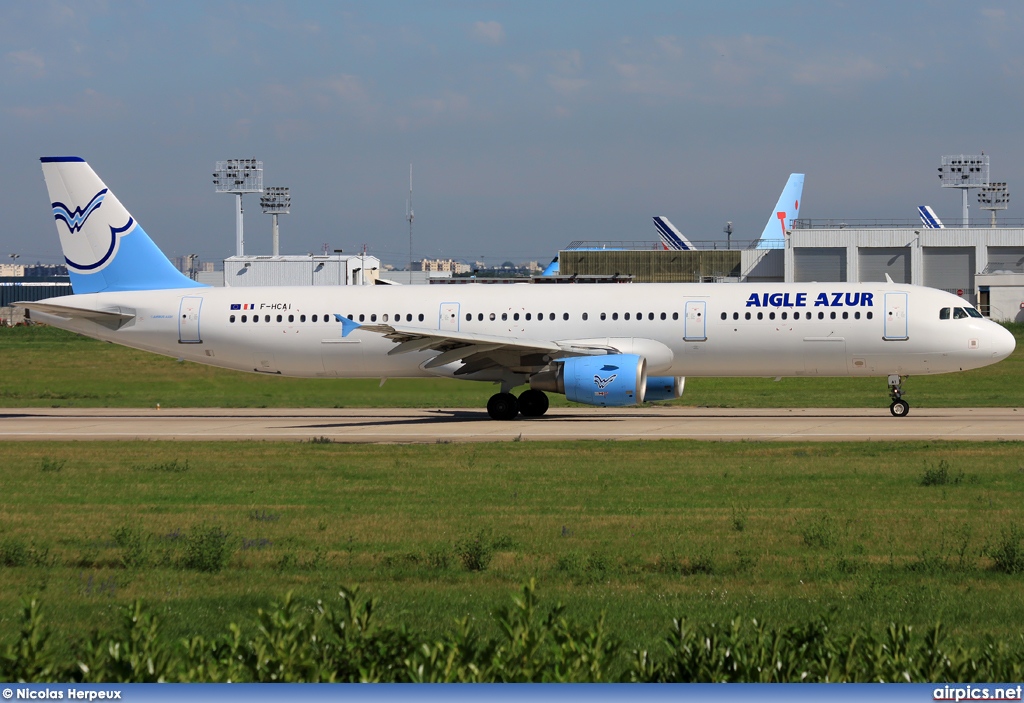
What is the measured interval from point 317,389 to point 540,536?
22529mm

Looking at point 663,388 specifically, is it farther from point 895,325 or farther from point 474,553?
point 474,553

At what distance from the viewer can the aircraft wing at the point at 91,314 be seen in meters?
34.2

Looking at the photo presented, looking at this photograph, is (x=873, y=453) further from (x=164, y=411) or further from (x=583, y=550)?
(x=164, y=411)

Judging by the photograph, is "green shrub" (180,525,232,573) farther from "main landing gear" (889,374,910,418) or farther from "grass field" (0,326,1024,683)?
"main landing gear" (889,374,910,418)

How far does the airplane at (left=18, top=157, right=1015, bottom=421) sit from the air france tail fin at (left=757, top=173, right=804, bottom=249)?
229 ft

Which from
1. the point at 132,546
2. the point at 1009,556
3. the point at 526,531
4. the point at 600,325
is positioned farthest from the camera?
the point at 600,325

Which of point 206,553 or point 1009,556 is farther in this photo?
point 206,553

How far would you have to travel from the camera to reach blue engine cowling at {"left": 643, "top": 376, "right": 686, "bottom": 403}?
3347 centimetres

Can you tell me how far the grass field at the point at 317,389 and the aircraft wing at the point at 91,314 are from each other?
182 inches

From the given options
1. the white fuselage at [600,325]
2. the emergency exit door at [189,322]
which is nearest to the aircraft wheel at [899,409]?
the white fuselage at [600,325]

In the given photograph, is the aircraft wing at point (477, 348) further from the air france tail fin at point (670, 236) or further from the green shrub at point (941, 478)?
the air france tail fin at point (670, 236)

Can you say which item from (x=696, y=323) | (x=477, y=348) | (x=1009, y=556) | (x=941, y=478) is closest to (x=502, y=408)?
(x=477, y=348)

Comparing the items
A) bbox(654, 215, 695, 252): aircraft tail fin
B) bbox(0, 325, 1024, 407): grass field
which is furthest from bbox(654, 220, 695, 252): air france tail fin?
bbox(0, 325, 1024, 407): grass field

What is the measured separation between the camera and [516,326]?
33.3 metres
